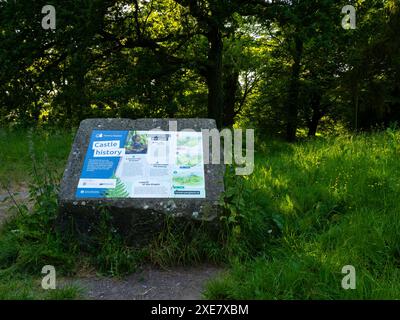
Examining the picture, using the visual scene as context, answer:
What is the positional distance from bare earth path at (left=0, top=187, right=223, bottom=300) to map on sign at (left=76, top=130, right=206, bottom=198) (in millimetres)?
867

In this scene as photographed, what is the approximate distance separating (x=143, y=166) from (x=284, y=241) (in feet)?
6.18

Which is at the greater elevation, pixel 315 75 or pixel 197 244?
pixel 315 75

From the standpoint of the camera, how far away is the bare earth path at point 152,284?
12.3 feet

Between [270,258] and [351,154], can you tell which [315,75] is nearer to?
[351,154]

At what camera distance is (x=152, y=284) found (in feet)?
13.0

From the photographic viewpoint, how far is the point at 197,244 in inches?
174

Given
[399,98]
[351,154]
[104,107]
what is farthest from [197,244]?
[399,98]

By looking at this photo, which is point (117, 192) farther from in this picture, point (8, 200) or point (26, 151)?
point (26, 151)

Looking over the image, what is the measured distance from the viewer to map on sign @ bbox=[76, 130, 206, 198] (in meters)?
4.64

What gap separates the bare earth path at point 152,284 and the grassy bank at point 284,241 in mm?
126

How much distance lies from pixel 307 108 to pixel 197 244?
23933 mm
